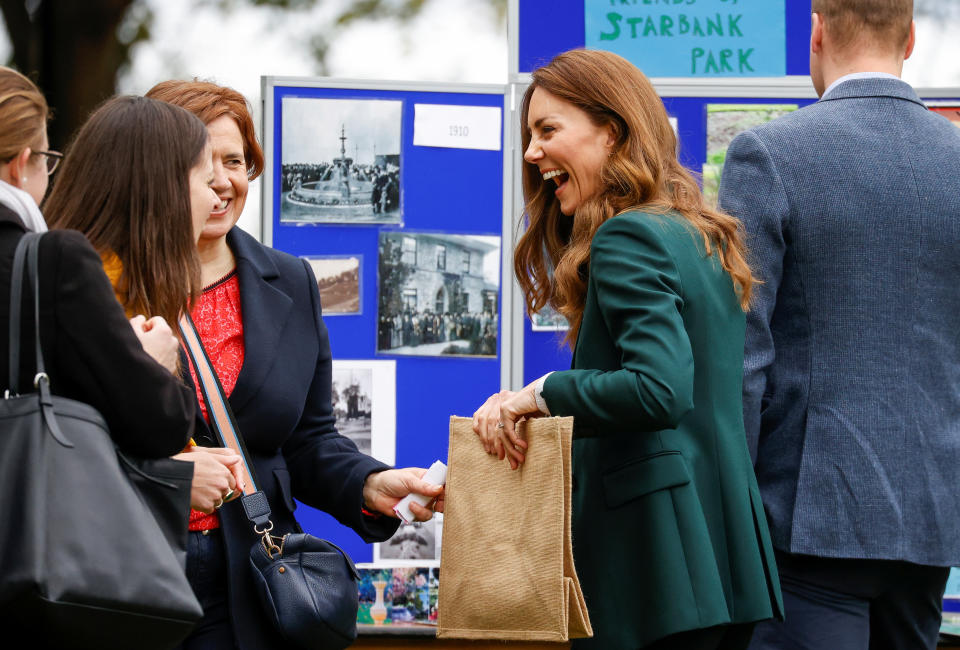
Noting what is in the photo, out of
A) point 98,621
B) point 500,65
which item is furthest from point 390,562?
point 500,65

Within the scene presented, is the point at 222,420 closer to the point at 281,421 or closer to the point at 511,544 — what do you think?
the point at 281,421

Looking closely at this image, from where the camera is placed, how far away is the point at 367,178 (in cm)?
373

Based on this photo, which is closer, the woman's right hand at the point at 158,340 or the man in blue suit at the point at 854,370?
the woman's right hand at the point at 158,340

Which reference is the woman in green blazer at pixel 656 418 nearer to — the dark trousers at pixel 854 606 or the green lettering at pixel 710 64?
the dark trousers at pixel 854 606

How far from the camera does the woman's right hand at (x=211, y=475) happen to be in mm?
1957

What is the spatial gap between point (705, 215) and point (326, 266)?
5.83 feet

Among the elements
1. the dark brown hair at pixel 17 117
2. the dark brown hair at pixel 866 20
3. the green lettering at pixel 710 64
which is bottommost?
the dark brown hair at pixel 17 117

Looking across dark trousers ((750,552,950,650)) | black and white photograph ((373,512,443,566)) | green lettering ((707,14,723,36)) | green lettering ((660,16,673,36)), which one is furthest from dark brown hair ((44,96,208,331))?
green lettering ((707,14,723,36))

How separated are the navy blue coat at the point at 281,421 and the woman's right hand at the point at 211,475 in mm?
128

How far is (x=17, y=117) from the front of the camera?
1785 millimetres

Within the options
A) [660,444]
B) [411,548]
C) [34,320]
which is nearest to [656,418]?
[660,444]

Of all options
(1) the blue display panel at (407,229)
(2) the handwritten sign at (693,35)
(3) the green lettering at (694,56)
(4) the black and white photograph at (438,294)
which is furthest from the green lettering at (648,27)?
(4) the black and white photograph at (438,294)

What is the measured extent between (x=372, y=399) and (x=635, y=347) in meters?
1.87

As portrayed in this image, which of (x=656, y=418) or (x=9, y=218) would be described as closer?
(x=9, y=218)
